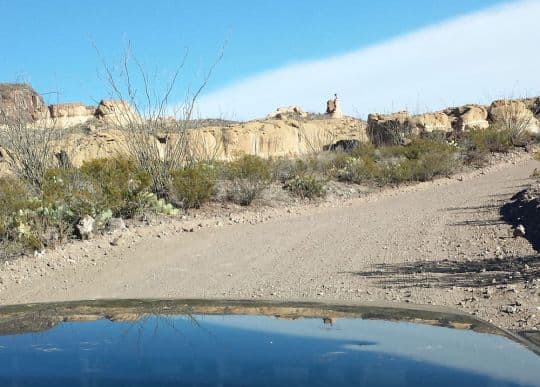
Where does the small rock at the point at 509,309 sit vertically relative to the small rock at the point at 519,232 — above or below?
below

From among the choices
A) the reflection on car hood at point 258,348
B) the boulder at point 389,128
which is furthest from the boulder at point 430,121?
the reflection on car hood at point 258,348

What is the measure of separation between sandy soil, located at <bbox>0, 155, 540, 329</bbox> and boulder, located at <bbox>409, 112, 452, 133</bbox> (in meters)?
23.4

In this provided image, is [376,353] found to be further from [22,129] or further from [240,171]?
[22,129]

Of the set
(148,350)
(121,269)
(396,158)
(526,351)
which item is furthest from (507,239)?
(396,158)

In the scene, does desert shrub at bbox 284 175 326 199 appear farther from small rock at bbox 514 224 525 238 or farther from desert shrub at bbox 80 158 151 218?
small rock at bbox 514 224 525 238

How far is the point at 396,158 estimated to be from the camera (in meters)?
26.4

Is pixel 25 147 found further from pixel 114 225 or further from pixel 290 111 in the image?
pixel 290 111

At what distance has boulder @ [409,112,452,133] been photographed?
136 feet

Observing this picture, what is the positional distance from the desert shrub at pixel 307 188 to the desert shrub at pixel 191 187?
9.06ft

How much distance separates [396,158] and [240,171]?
9.30 meters

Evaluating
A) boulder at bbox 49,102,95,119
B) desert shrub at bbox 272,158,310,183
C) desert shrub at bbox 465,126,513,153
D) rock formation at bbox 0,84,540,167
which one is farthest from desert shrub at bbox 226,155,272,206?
boulder at bbox 49,102,95,119

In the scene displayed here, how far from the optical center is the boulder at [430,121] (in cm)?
4134

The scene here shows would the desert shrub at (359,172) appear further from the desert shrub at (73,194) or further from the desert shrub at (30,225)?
the desert shrub at (30,225)

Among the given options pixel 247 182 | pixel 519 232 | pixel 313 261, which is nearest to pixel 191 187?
pixel 247 182
